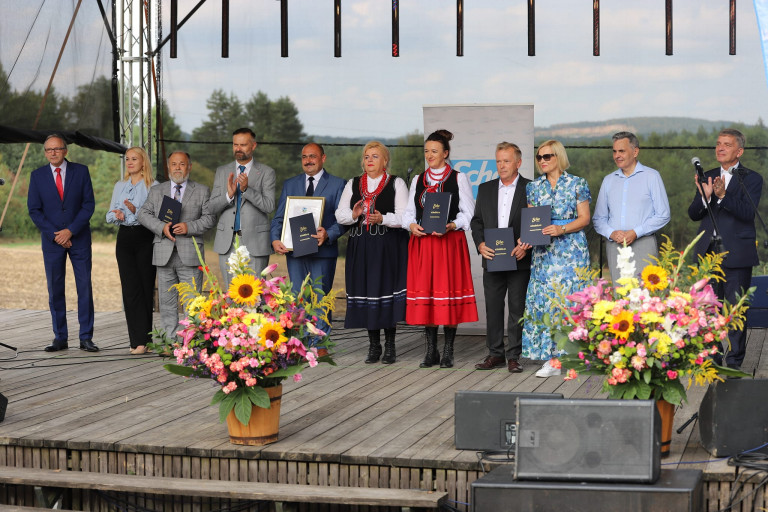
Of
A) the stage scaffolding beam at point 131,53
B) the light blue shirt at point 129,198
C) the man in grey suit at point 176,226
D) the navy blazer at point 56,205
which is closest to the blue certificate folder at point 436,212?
the man in grey suit at point 176,226

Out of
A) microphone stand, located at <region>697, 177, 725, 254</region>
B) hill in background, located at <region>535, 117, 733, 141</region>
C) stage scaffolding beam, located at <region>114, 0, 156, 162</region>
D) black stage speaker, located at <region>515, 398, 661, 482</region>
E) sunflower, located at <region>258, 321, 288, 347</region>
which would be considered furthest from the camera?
hill in background, located at <region>535, 117, 733, 141</region>

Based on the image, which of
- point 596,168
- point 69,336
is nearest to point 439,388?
point 69,336

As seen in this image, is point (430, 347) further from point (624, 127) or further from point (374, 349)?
point (624, 127)

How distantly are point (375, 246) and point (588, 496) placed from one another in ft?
9.73

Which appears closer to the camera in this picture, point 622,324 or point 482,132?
point 622,324

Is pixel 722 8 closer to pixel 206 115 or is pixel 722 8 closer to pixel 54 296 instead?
pixel 206 115

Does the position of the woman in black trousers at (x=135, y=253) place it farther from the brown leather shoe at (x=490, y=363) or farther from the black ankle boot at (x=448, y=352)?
the brown leather shoe at (x=490, y=363)

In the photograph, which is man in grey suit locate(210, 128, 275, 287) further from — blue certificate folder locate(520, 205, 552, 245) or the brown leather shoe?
blue certificate folder locate(520, 205, 552, 245)

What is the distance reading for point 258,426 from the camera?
4.14 m

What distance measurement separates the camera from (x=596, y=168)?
52.1ft

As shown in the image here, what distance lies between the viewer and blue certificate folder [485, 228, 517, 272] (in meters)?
5.68

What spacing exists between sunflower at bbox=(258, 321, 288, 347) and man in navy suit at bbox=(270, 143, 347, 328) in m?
2.40

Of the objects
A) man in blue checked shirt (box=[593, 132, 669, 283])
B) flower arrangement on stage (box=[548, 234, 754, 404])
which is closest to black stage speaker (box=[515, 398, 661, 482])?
flower arrangement on stage (box=[548, 234, 754, 404])

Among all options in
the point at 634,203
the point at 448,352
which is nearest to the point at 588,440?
the point at 634,203
